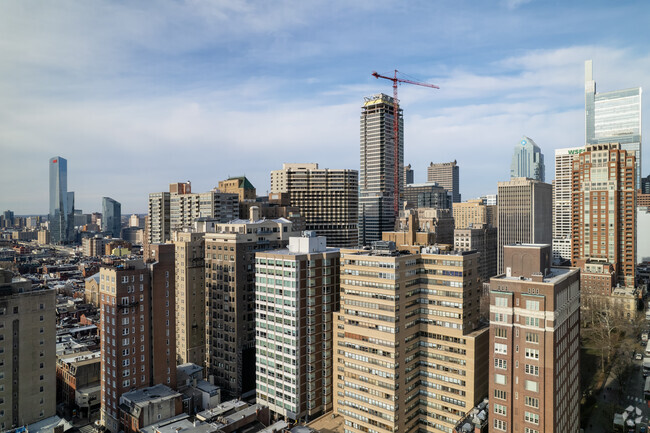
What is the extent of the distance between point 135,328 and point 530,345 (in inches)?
3622

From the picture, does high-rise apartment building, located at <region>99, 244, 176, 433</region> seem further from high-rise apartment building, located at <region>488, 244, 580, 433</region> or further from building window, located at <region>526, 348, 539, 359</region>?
building window, located at <region>526, 348, 539, 359</region>

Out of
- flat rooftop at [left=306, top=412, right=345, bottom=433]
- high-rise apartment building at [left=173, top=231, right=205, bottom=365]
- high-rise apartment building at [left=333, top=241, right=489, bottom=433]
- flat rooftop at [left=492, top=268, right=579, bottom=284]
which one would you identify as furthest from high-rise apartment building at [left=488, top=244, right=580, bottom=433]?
high-rise apartment building at [left=173, top=231, right=205, bottom=365]

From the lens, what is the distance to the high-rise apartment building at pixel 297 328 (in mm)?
111312

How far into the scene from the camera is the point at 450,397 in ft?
325

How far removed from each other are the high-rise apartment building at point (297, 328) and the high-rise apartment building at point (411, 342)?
33.4ft

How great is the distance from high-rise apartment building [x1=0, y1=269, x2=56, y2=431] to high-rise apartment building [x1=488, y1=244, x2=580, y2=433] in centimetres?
10367

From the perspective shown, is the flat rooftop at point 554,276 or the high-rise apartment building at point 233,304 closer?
the flat rooftop at point 554,276

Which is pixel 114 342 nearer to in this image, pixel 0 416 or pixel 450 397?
pixel 0 416

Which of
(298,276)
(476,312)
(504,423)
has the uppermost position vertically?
(298,276)

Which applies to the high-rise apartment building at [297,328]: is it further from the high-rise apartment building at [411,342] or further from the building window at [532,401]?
the building window at [532,401]

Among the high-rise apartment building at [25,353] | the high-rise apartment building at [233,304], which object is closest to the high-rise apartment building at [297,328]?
Result: the high-rise apartment building at [233,304]

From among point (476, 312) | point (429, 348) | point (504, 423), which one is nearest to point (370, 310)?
point (429, 348)

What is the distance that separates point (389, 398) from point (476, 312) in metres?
29.2

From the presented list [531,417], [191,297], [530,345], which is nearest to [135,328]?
[191,297]
